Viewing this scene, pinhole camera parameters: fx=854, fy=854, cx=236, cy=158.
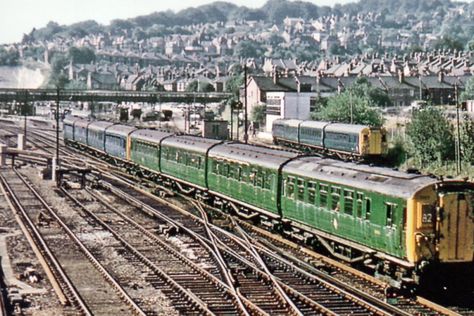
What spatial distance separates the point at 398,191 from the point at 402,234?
1.04 m

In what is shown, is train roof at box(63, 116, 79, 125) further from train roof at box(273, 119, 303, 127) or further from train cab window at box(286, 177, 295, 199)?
train cab window at box(286, 177, 295, 199)

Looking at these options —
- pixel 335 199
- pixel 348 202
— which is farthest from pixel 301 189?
pixel 348 202

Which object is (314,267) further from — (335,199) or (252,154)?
(252,154)

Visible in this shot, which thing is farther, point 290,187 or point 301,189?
point 290,187

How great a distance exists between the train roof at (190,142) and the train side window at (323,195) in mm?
12830

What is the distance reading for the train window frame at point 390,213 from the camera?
20.5 meters

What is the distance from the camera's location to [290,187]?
89.3 ft

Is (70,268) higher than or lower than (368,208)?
lower

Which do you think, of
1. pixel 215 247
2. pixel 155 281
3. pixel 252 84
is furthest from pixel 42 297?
pixel 252 84

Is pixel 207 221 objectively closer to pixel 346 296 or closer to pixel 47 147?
pixel 346 296

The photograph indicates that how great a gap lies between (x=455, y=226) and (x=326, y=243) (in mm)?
5768

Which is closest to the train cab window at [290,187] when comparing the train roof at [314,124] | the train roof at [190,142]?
the train roof at [190,142]

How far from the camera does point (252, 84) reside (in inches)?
4203

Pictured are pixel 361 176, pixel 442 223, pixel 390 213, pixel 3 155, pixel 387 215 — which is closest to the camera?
pixel 442 223
